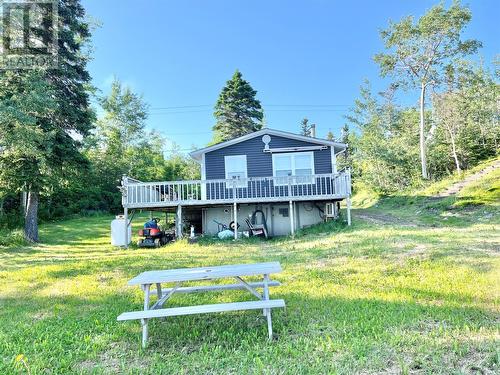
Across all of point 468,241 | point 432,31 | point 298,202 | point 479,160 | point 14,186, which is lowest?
point 468,241

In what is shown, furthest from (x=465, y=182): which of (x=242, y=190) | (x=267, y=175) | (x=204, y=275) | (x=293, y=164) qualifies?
(x=204, y=275)

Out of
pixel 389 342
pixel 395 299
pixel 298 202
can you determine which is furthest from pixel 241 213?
pixel 389 342

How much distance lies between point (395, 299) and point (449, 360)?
168 centimetres

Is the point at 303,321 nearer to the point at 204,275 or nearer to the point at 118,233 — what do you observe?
the point at 204,275

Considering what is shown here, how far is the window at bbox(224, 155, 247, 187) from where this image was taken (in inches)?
556

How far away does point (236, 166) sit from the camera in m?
14.2

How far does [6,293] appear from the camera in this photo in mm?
5828

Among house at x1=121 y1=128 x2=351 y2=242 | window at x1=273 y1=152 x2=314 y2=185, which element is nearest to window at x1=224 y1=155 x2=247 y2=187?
house at x1=121 y1=128 x2=351 y2=242

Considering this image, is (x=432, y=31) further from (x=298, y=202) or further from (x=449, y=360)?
(x=449, y=360)

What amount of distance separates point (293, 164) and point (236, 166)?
242 centimetres

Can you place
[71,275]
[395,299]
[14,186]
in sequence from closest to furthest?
[395,299] → [71,275] → [14,186]

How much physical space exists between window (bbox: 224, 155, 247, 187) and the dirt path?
10.1 m

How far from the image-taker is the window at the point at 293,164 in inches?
552

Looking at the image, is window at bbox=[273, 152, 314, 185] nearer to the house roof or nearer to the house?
the house
